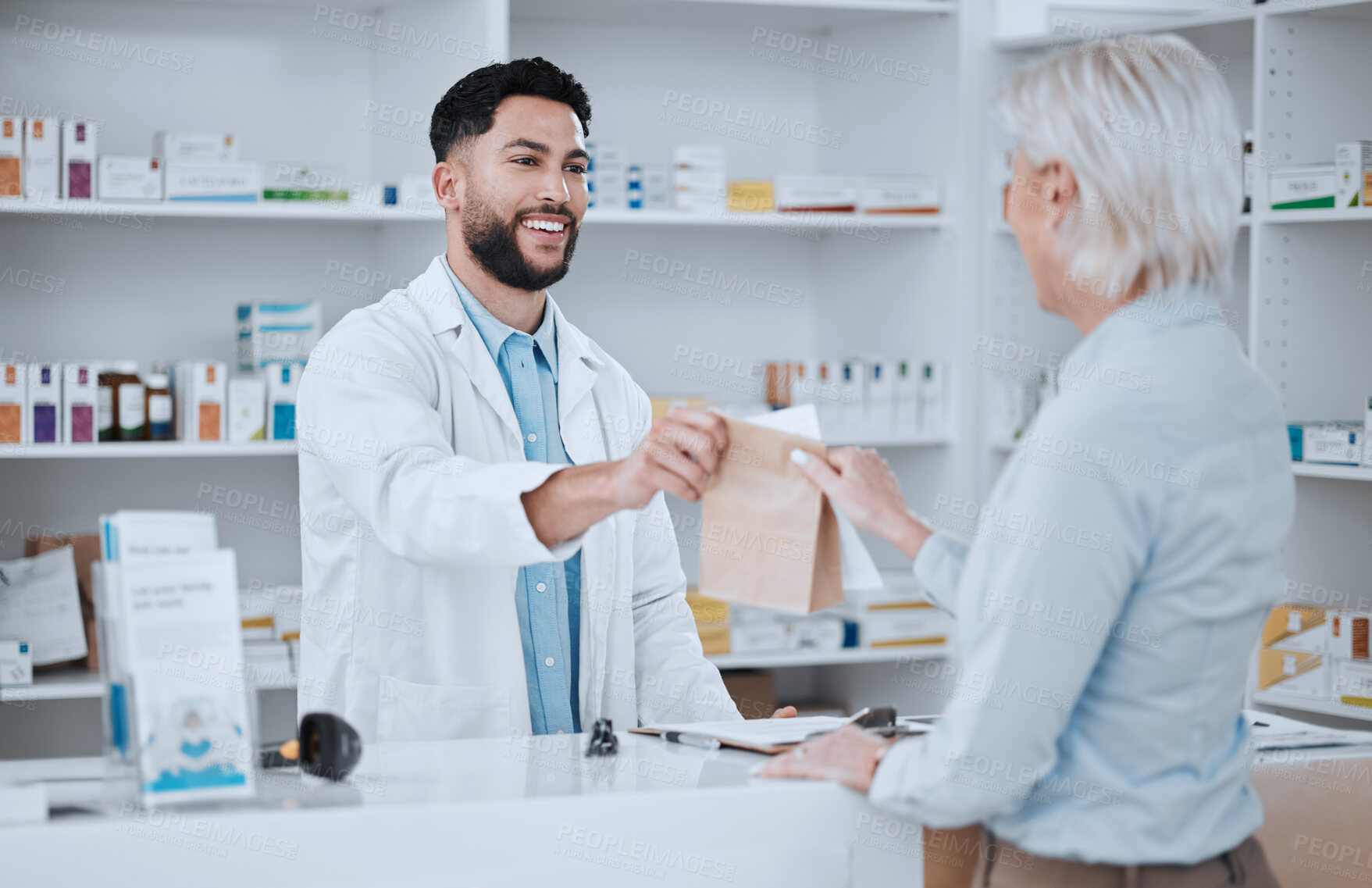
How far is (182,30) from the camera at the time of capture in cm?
346

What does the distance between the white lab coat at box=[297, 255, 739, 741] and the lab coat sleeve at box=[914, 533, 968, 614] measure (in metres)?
0.47

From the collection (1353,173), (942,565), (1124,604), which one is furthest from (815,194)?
(1124,604)

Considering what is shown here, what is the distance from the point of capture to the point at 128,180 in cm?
306

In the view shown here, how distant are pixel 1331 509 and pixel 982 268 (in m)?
1.07

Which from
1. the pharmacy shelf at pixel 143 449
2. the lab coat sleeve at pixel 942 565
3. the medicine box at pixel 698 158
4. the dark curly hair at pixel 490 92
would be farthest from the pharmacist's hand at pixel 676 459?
the medicine box at pixel 698 158

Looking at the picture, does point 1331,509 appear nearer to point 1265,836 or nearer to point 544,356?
point 1265,836

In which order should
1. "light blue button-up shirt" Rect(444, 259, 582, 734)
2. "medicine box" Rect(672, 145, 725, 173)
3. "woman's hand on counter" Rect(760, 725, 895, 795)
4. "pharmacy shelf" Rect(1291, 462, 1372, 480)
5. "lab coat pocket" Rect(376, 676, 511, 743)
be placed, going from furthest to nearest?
"medicine box" Rect(672, 145, 725, 173) < "pharmacy shelf" Rect(1291, 462, 1372, 480) < "light blue button-up shirt" Rect(444, 259, 582, 734) < "lab coat pocket" Rect(376, 676, 511, 743) < "woman's hand on counter" Rect(760, 725, 895, 795)

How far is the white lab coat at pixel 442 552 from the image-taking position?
5.53 ft

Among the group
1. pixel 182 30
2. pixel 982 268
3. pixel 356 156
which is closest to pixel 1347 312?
pixel 982 268

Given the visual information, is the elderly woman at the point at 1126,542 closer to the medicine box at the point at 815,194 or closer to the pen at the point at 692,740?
the pen at the point at 692,740

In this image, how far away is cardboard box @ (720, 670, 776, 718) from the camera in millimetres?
3652

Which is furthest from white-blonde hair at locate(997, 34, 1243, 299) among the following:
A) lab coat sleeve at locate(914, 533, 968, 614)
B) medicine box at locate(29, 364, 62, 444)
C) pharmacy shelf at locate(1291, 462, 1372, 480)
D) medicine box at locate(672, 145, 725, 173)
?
medicine box at locate(29, 364, 62, 444)

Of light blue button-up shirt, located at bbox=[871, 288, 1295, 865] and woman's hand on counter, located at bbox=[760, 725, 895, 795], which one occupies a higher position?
light blue button-up shirt, located at bbox=[871, 288, 1295, 865]

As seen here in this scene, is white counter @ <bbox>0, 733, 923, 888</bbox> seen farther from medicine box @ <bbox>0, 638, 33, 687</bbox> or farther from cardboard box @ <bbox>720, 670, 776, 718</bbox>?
cardboard box @ <bbox>720, 670, 776, 718</bbox>
